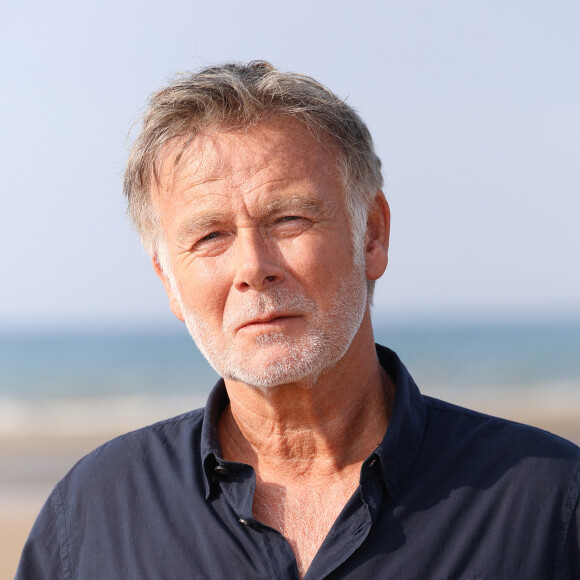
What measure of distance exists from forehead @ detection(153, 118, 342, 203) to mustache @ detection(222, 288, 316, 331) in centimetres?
30

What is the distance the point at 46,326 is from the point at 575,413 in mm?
42479

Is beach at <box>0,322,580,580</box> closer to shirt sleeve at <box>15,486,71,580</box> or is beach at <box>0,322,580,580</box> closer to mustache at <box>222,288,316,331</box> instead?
shirt sleeve at <box>15,486,71,580</box>

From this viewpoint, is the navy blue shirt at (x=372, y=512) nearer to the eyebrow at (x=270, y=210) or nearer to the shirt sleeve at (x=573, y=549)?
the shirt sleeve at (x=573, y=549)

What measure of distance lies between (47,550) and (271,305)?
3.16ft

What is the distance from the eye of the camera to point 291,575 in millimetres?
2293

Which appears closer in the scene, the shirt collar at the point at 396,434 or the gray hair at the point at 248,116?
the shirt collar at the point at 396,434

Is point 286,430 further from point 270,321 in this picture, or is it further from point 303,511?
point 270,321

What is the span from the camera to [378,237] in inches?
114

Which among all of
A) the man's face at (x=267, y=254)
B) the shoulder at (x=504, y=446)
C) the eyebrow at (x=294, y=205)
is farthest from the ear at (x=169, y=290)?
the shoulder at (x=504, y=446)

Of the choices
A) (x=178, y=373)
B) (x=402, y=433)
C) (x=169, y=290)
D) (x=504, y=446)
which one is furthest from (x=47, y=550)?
(x=178, y=373)

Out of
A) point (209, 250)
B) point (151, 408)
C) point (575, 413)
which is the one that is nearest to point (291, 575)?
point (209, 250)

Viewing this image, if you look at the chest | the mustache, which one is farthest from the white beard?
the chest

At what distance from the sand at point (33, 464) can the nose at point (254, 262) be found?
21.3ft

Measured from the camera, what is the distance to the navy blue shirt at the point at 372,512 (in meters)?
2.27
